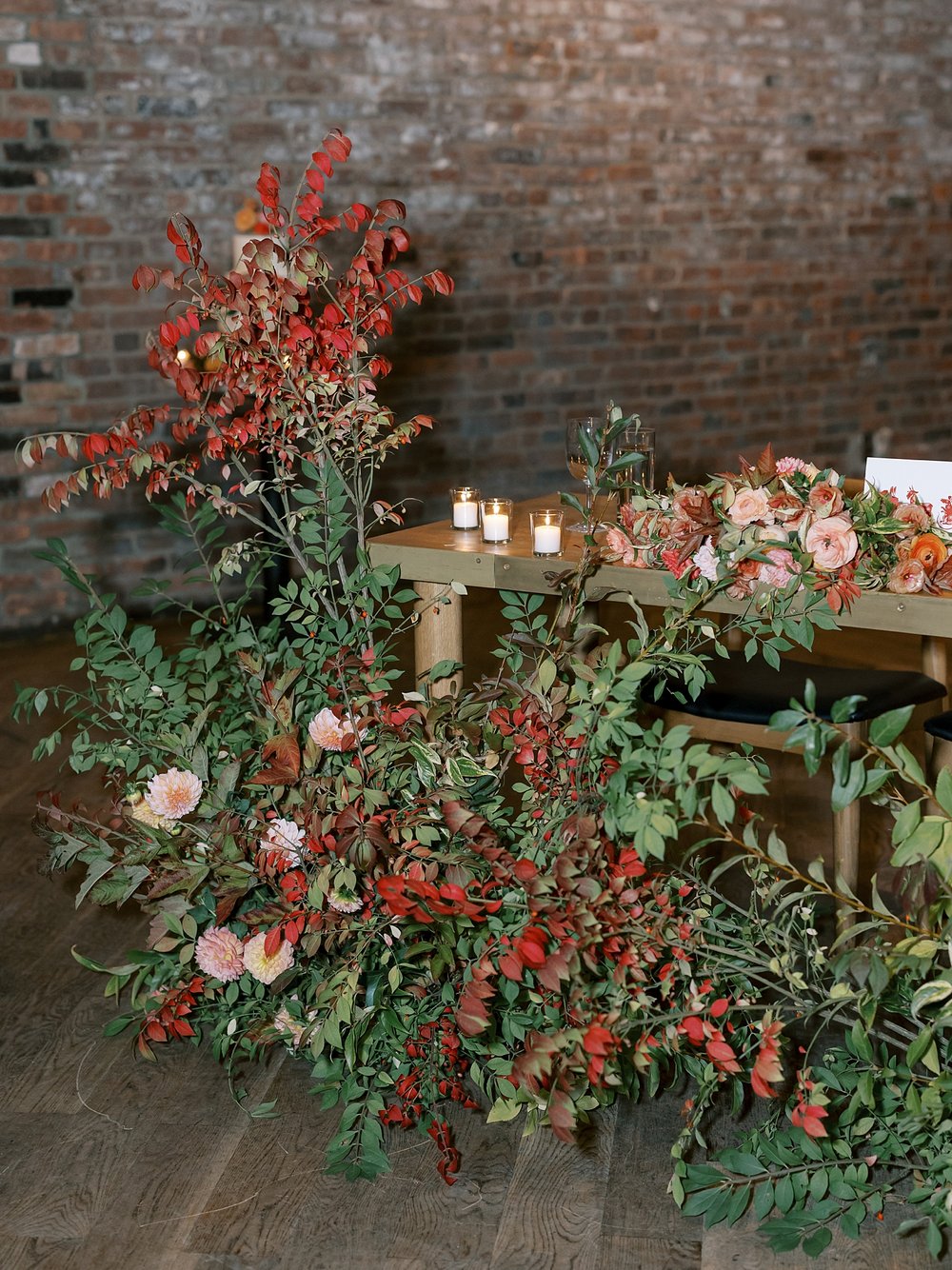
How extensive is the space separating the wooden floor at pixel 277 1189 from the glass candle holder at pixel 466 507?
936mm

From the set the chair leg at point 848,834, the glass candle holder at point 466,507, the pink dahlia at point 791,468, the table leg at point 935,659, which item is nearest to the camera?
the pink dahlia at point 791,468

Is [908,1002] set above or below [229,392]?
below

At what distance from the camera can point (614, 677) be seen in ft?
6.07

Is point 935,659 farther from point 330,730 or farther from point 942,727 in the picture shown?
point 330,730

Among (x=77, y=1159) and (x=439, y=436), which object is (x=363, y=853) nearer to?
(x=77, y=1159)

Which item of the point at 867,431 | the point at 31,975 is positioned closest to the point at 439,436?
the point at 867,431

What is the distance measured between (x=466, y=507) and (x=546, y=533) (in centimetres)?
25

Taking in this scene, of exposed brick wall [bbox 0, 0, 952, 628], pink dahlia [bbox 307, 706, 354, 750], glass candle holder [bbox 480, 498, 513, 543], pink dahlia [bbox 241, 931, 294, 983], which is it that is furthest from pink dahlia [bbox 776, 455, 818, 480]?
exposed brick wall [bbox 0, 0, 952, 628]

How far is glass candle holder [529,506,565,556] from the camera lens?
2.39 meters

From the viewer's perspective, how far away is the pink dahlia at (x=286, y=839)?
2.03 m

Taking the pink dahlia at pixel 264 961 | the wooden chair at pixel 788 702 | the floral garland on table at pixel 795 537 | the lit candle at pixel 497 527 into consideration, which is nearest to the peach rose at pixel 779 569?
the floral garland on table at pixel 795 537

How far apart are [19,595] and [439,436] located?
5.21 ft

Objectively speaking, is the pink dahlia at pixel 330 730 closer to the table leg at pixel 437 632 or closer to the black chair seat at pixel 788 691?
the table leg at pixel 437 632

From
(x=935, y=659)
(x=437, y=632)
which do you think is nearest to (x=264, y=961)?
(x=437, y=632)
